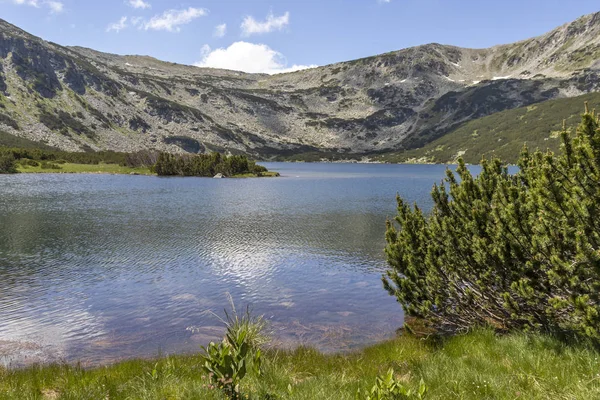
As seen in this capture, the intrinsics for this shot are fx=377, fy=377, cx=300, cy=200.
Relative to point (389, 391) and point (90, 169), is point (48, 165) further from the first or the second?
point (389, 391)

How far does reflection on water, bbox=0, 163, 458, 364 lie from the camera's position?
57.9 ft

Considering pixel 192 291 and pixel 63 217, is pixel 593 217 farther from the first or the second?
pixel 63 217

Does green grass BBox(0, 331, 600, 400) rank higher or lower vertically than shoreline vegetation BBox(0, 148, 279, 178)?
lower

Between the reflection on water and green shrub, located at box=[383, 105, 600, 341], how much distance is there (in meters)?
4.63

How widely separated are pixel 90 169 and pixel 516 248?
176 metres

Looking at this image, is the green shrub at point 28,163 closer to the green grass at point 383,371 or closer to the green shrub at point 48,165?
the green shrub at point 48,165

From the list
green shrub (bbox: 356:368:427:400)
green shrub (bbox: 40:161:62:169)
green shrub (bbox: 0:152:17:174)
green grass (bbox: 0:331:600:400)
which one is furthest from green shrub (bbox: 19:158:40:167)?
green shrub (bbox: 356:368:427:400)

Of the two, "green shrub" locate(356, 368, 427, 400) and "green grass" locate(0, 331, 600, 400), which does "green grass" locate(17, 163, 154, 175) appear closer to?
"green grass" locate(0, 331, 600, 400)

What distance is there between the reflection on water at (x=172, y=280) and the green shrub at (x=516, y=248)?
463cm

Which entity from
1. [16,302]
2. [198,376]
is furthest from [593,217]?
[16,302]

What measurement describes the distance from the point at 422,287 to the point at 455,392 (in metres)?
8.04

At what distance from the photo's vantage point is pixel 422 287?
51.5 feet

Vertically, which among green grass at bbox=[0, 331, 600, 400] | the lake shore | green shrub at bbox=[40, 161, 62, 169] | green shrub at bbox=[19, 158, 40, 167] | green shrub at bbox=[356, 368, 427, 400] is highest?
green shrub at bbox=[19, 158, 40, 167]

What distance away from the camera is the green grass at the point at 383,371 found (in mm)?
7633
